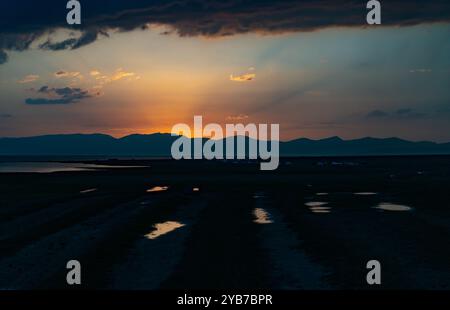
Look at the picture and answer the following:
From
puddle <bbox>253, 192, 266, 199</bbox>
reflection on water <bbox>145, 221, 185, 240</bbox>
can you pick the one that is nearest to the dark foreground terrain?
reflection on water <bbox>145, 221, 185, 240</bbox>

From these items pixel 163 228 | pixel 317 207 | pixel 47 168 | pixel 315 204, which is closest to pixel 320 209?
pixel 317 207

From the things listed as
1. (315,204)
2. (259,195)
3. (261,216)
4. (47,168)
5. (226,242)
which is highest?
(226,242)

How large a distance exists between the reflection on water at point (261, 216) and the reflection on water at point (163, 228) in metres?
3.66

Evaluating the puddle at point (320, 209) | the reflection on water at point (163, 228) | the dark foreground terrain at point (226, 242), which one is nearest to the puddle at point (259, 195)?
the dark foreground terrain at point (226, 242)

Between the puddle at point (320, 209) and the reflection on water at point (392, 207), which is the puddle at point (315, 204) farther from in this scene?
the reflection on water at point (392, 207)

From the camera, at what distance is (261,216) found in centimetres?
2886

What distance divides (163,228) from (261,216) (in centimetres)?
590

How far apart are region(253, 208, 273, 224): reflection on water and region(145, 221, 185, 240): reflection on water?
3.66 metres

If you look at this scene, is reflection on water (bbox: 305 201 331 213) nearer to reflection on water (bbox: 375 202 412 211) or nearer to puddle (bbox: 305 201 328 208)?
puddle (bbox: 305 201 328 208)

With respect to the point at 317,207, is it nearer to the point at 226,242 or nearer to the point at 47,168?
the point at 226,242

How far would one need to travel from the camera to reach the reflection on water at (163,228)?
2289cm
